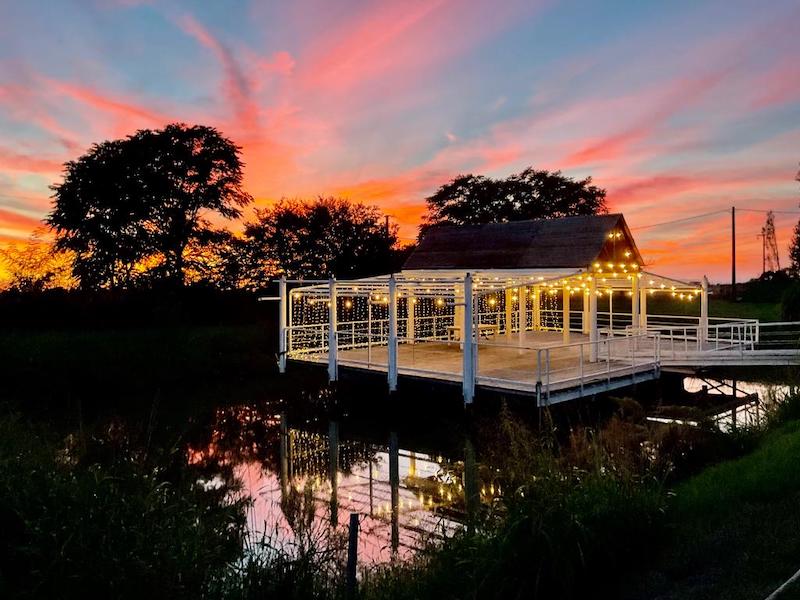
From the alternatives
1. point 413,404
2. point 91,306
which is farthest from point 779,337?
point 91,306

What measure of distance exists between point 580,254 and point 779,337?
10721mm

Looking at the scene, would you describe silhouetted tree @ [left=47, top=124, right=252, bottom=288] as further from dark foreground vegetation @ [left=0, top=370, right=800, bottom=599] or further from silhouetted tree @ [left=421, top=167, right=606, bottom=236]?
dark foreground vegetation @ [left=0, top=370, right=800, bottom=599]

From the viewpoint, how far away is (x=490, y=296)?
2442cm

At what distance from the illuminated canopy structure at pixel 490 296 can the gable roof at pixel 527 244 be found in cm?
4

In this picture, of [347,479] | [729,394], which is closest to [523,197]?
[729,394]

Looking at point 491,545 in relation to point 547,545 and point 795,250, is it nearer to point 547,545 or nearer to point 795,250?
point 547,545

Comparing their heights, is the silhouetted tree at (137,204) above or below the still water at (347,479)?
above

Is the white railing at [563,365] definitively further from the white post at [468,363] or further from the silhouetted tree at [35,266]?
the silhouetted tree at [35,266]

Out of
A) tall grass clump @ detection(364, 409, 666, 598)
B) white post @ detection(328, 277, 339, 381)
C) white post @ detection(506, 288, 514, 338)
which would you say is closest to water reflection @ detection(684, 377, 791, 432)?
white post @ detection(506, 288, 514, 338)

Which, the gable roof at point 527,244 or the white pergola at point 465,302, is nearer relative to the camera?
the white pergola at point 465,302

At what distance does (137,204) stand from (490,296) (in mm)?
18195

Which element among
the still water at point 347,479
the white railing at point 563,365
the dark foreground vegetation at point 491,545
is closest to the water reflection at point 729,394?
the still water at point 347,479

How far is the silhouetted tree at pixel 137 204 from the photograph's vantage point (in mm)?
30859

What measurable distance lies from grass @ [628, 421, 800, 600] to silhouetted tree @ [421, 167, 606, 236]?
3617cm
